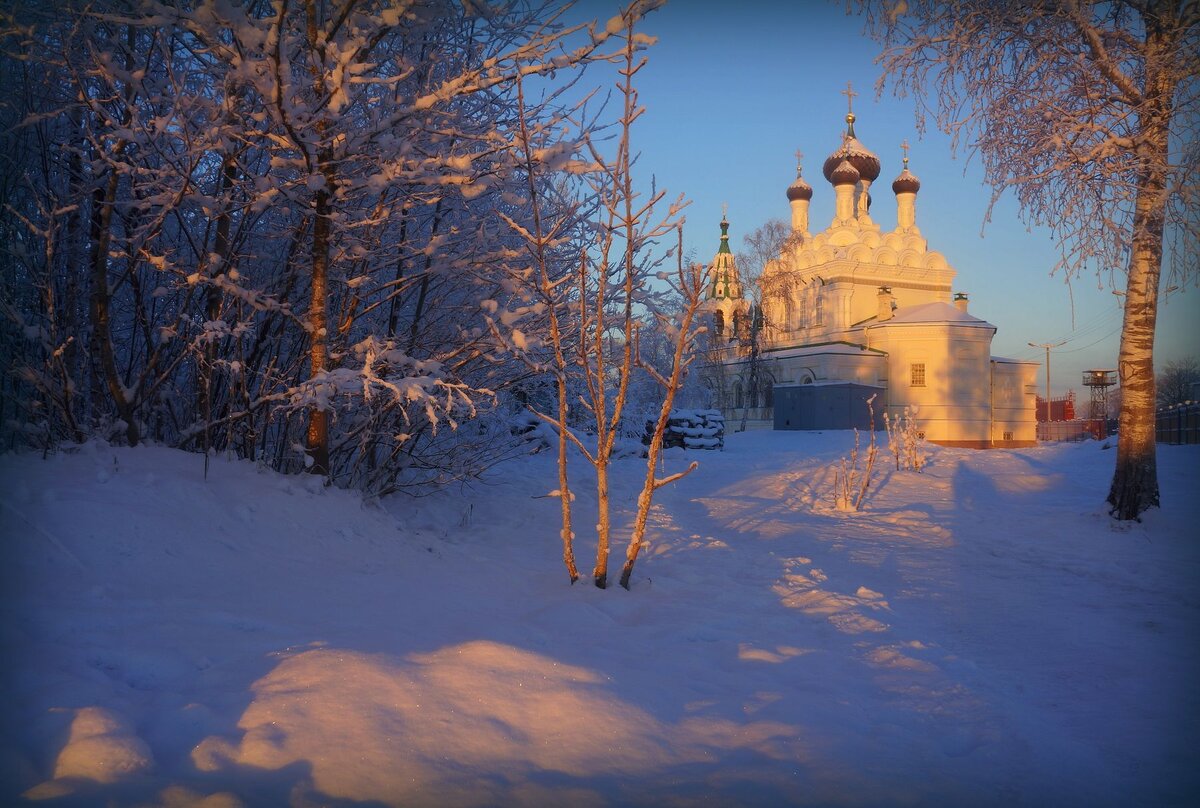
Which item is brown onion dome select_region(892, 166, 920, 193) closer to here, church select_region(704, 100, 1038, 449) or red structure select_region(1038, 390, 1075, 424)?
church select_region(704, 100, 1038, 449)

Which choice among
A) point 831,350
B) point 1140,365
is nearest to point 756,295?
point 831,350

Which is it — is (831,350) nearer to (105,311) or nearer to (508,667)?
(105,311)

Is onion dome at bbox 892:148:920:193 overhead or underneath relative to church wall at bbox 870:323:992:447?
overhead

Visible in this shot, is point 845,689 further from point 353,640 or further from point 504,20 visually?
point 504,20

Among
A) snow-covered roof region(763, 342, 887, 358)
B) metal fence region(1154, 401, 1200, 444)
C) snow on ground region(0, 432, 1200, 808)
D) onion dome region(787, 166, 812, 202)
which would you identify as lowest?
snow on ground region(0, 432, 1200, 808)

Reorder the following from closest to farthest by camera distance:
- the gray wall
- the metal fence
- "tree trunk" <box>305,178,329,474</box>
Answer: "tree trunk" <box>305,178,329,474</box>, the metal fence, the gray wall

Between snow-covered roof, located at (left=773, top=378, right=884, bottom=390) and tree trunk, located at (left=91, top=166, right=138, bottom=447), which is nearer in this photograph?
tree trunk, located at (left=91, top=166, right=138, bottom=447)

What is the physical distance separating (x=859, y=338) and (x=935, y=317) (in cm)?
413

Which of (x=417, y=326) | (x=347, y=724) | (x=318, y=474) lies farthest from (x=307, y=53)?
(x=347, y=724)

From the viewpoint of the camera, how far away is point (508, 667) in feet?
9.82

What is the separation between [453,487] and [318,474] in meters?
3.26

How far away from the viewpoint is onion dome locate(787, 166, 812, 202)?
4156 cm

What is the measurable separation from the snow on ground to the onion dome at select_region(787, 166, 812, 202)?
37.9 meters

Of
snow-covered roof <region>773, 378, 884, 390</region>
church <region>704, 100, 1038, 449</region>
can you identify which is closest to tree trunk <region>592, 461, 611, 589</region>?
church <region>704, 100, 1038, 449</region>
